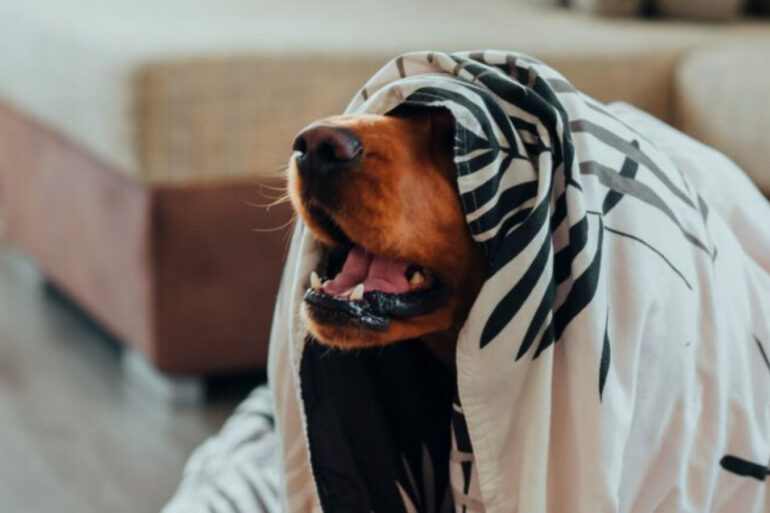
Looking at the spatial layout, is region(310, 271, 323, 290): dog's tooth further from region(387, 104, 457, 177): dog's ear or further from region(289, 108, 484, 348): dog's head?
region(387, 104, 457, 177): dog's ear

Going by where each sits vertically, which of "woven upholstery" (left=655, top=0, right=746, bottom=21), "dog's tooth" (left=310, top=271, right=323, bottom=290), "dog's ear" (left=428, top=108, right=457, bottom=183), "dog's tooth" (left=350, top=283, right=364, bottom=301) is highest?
"dog's ear" (left=428, top=108, right=457, bottom=183)

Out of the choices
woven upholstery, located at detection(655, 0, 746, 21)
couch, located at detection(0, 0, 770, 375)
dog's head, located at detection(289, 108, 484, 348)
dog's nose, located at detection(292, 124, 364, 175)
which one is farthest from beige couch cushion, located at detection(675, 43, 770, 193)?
dog's nose, located at detection(292, 124, 364, 175)

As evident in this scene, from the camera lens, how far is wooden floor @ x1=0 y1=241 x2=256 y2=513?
1857 mm

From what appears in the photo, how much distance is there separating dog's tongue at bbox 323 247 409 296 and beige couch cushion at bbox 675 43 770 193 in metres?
0.93

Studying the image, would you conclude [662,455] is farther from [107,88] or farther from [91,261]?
[91,261]

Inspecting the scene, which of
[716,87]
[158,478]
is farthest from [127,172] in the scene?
[716,87]

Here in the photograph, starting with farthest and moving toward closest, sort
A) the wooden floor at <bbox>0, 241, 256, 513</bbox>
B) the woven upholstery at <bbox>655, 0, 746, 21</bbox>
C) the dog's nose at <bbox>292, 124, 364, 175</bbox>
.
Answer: the woven upholstery at <bbox>655, 0, 746, 21</bbox> → the wooden floor at <bbox>0, 241, 256, 513</bbox> → the dog's nose at <bbox>292, 124, 364, 175</bbox>

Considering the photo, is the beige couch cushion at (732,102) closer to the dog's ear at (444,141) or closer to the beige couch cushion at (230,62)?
the beige couch cushion at (230,62)

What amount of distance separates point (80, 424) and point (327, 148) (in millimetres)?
1217

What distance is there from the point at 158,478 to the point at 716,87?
3.45 ft

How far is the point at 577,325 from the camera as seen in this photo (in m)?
1.05

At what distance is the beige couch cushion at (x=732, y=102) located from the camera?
73.2 inches

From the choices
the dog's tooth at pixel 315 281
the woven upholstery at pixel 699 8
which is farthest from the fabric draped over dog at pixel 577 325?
the woven upholstery at pixel 699 8

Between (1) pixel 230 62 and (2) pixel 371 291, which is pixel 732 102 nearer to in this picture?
(1) pixel 230 62
